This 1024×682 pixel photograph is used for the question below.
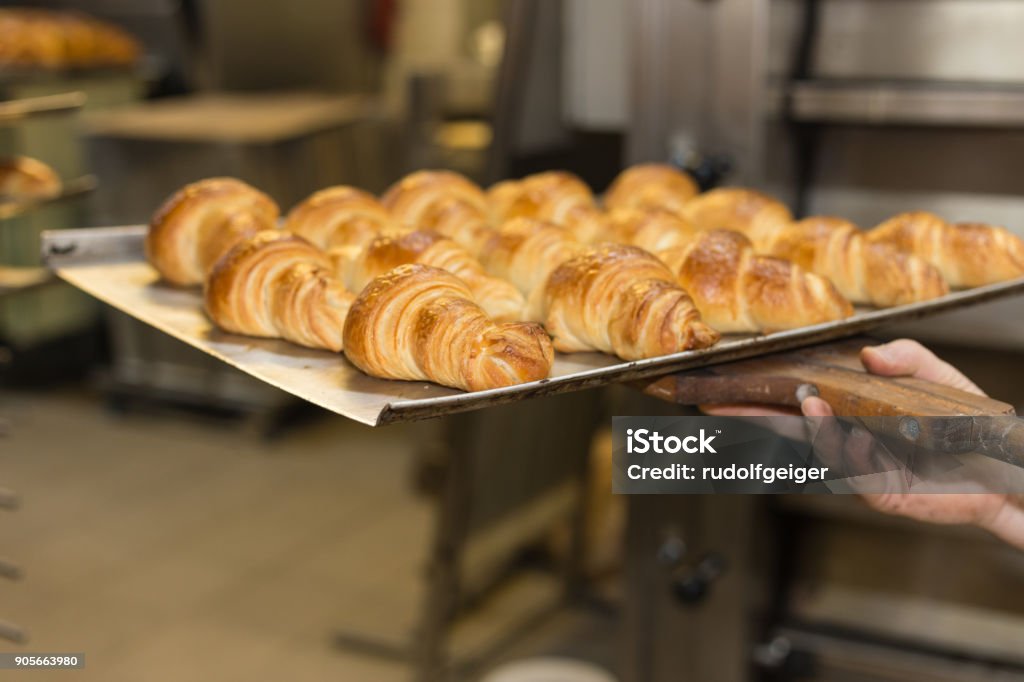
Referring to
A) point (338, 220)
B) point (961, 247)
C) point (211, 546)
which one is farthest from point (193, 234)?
point (211, 546)

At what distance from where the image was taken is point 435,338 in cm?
102

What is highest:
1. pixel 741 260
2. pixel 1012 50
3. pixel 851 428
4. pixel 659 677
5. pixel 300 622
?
pixel 1012 50

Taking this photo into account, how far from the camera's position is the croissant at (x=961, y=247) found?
130cm

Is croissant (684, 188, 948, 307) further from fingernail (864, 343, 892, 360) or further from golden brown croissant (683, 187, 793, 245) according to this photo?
fingernail (864, 343, 892, 360)

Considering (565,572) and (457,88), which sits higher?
(457,88)

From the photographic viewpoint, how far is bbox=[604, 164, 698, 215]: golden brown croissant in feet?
5.35

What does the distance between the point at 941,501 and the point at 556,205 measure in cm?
61

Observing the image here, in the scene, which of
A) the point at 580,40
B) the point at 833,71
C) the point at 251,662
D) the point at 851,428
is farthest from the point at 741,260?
the point at 251,662

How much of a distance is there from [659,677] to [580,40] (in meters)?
1.48

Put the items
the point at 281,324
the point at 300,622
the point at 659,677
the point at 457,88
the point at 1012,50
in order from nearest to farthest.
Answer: the point at 281,324 → the point at 1012,50 → the point at 659,677 → the point at 300,622 → the point at 457,88

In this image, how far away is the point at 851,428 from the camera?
105cm

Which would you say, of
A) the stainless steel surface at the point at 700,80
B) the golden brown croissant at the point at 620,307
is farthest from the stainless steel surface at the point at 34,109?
the stainless steel surface at the point at 700,80

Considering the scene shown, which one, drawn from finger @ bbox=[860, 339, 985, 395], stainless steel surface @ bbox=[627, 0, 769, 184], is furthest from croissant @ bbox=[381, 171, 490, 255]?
stainless steel surface @ bbox=[627, 0, 769, 184]

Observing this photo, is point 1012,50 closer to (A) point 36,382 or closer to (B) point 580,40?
(B) point 580,40
